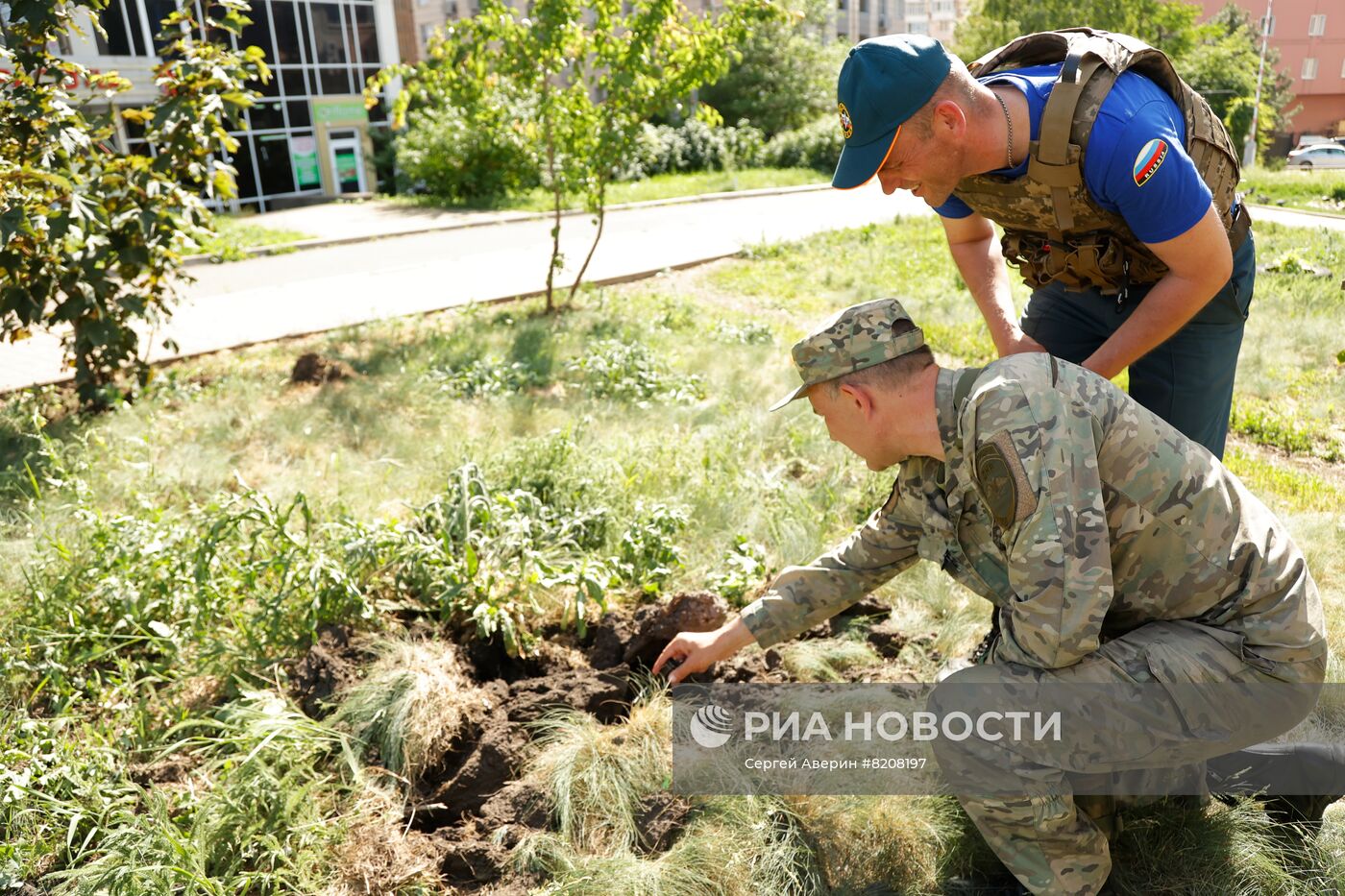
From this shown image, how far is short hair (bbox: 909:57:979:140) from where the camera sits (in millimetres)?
2193

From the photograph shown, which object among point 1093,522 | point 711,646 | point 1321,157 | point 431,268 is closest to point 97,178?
point 711,646

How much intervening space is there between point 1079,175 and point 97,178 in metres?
4.86

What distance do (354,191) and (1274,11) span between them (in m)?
24.0

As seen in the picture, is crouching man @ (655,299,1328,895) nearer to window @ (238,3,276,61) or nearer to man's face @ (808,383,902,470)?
man's face @ (808,383,902,470)

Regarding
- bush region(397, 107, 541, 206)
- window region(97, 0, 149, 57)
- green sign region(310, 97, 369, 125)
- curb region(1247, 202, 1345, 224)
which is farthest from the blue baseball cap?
green sign region(310, 97, 369, 125)

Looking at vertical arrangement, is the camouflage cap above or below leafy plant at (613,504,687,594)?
above

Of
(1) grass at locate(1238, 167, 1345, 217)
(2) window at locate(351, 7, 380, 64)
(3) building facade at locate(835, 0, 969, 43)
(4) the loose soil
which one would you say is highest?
(3) building facade at locate(835, 0, 969, 43)

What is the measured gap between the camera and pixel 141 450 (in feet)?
16.3

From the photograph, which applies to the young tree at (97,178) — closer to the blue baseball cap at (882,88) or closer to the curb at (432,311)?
the curb at (432,311)

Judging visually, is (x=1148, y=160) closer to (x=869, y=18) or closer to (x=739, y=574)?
(x=739, y=574)

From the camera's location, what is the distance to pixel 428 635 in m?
3.16

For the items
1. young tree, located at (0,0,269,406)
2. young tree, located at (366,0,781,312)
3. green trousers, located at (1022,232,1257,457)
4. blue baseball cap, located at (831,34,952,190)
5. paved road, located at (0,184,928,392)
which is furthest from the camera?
paved road, located at (0,184,928,392)

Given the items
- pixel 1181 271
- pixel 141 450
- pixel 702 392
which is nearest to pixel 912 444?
pixel 1181 271

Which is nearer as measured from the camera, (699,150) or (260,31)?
(260,31)
